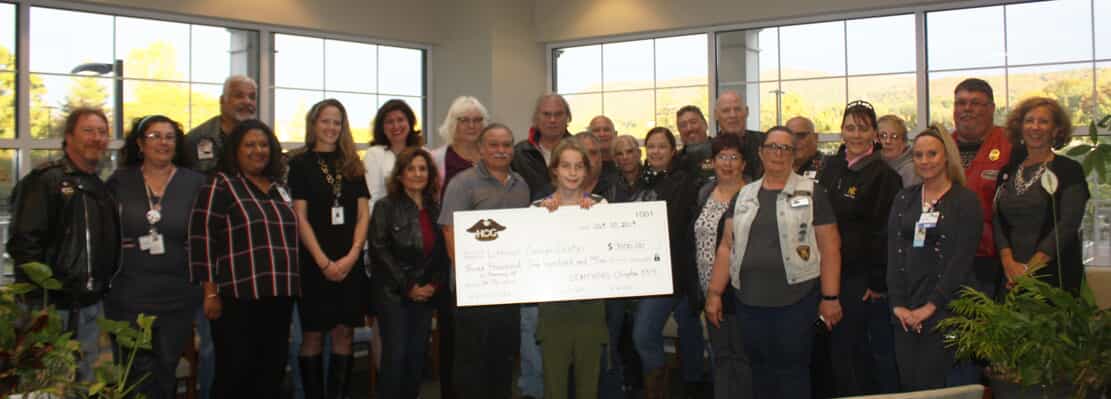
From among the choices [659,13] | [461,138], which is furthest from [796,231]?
[659,13]

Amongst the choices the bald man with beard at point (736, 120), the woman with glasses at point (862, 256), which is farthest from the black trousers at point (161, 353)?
the woman with glasses at point (862, 256)

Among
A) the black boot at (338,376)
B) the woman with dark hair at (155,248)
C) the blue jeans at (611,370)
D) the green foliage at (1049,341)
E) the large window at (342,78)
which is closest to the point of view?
the green foliage at (1049,341)

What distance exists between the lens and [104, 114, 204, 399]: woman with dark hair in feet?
13.7

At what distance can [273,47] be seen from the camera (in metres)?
8.02

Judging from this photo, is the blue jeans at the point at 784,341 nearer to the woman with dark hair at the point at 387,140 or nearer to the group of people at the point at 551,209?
the group of people at the point at 551,209

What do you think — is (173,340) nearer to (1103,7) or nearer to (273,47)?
(273,47)

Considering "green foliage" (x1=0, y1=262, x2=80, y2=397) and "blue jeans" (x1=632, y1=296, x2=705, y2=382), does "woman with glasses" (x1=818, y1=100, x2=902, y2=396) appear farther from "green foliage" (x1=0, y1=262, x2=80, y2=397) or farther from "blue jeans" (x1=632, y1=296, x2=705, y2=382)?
"green foliage" (x1=0, y1=262, x2=80, y2=397)

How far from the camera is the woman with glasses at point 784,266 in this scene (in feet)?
13.3

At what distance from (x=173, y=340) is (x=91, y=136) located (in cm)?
97

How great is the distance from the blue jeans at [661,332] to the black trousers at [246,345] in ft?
5.65

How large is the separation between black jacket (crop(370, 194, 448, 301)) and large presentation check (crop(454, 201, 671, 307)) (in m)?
0.51

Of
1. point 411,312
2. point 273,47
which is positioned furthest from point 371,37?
point 411,312

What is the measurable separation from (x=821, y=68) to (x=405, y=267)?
192 inches

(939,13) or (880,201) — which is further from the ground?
(939,13)
